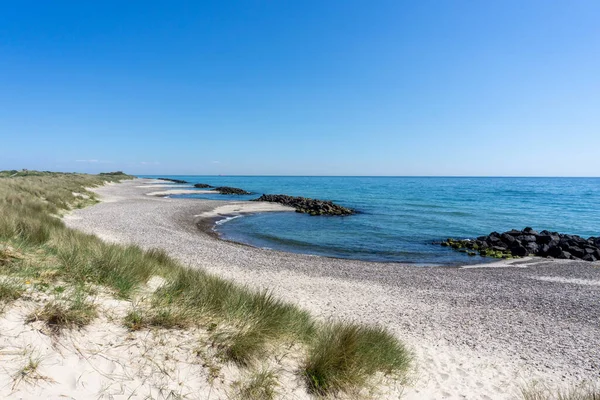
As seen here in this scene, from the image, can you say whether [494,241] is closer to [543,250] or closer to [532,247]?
[532,247]

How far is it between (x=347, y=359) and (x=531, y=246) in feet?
72.9

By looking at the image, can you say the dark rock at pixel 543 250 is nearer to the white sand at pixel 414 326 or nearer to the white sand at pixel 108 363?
the white sand at pixel 414 326

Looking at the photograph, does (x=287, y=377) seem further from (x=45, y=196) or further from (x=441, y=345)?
(x=45, y=196)

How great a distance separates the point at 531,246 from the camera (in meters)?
21.0

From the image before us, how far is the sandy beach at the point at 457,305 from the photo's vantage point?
20.5 ft

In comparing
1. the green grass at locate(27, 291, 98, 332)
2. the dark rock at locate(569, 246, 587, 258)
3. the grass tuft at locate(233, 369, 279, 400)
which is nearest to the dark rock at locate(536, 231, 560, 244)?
the dark rock at locate(569, 246, 587, 258)

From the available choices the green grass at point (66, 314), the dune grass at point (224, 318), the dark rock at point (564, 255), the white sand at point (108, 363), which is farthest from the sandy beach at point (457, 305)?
the green grass at point (66, 314)

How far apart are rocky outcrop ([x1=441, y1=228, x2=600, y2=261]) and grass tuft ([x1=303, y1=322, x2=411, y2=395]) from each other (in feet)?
56.0

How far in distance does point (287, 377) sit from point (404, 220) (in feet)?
97.4

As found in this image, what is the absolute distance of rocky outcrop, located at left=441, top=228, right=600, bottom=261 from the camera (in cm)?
1986

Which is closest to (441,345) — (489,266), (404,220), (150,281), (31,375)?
(150,281)

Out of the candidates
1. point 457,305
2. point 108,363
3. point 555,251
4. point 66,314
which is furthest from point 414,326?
point 555,251

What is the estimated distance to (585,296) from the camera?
1169 centimetres

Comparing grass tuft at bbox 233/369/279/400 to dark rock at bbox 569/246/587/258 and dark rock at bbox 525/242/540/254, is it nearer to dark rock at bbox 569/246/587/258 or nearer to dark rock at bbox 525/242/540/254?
dark rock at bbox 525/242/540/254
